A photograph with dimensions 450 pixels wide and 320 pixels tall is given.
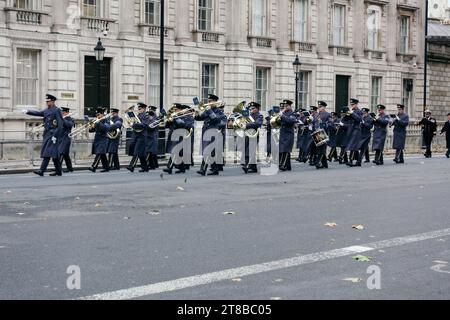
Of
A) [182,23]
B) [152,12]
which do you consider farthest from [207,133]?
[182,23]

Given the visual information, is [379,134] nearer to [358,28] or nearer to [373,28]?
[358,28]

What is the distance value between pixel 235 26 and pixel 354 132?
15463 mm

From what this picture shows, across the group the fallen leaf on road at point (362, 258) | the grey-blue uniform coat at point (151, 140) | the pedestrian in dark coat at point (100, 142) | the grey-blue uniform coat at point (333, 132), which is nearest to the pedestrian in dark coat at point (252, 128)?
the grey-blue uniform coat at point (151, 140)

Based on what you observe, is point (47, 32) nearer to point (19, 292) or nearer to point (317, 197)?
point (317, 197)

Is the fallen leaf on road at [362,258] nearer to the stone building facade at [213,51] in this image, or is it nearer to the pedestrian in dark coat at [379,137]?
the pedestrian in dark coat at [379,137]

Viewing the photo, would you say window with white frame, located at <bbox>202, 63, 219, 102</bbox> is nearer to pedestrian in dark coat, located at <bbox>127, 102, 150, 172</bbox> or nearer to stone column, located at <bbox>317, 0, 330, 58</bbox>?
stone column, located at <bbox>317, 0, 330, 58</bbox>

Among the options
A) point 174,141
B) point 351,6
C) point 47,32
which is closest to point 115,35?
point 47,32

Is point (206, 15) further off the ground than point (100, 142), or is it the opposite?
point (206, 15)

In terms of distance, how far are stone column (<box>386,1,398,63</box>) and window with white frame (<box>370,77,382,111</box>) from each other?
60.9 inches

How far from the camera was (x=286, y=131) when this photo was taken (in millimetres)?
25078

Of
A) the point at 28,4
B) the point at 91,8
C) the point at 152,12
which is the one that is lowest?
the point at 28,4

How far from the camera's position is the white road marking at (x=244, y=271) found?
25.3 ft

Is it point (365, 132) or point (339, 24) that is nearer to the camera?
point (365, 132)

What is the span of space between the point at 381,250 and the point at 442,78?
52.6 meters
